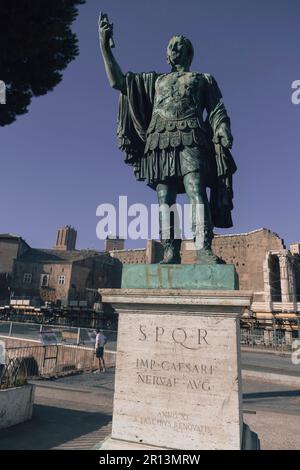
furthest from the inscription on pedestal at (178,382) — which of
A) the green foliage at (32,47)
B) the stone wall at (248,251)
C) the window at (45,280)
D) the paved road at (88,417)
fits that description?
the window at (45,280)

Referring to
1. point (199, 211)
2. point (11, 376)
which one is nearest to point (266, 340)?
point (11, 376)

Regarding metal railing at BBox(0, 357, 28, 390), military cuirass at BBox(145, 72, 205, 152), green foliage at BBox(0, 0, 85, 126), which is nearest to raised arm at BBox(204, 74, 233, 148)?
military cuirass at BBox(145, 72, 205, 152)

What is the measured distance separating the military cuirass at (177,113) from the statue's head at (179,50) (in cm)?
27

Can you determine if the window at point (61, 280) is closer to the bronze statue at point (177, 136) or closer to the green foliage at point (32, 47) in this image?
the green foliage at point (32, 47)

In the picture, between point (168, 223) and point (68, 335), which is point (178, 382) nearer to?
point (168, 223)

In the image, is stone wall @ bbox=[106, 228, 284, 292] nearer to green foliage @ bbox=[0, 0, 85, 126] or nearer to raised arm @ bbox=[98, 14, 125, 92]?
green foliage @ bbox=[0, 0, 85, 126]

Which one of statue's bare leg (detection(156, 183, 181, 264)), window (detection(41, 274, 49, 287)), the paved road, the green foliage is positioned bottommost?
the paved road

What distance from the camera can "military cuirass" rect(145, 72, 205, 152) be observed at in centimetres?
420

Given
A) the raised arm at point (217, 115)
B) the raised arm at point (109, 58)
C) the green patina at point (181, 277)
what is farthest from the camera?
the raised arm at point (109, 58)

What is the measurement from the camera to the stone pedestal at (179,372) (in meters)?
3.06

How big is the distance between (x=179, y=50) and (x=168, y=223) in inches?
95.9

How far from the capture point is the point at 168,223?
433 centimetres
